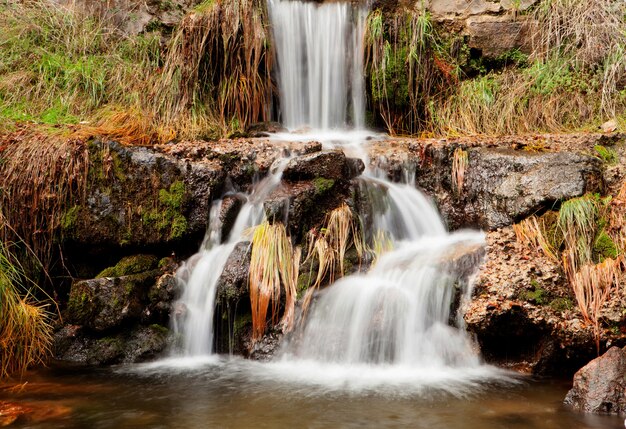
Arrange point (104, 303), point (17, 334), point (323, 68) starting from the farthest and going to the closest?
1. point (323, 68)
2. point (104, 303)
3. point (17, 334)

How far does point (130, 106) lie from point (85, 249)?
7.60 ft

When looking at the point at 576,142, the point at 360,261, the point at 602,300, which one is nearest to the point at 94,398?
the point at 360,261

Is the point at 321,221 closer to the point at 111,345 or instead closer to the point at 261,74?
the point at 111,345

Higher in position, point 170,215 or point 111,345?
point 170,215

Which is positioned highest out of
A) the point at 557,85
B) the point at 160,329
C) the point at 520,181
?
the point at 557,85

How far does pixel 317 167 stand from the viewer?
18.4 ft

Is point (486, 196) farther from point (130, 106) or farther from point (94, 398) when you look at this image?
point (130, 106)

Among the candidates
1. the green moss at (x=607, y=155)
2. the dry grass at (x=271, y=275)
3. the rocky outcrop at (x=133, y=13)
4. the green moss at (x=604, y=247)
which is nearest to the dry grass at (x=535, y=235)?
the green moss at (x=604, y=247)

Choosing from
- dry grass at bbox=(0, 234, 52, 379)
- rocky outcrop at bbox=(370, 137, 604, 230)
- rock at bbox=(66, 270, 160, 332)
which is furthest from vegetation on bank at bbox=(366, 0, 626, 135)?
dry grass at bbox=(0, 234, 52, 379)

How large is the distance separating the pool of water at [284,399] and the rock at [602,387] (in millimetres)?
95

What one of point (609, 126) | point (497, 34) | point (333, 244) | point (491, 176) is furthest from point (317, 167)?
point (497, 34)

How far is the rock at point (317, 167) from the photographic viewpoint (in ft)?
18.4

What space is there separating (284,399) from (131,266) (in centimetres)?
219

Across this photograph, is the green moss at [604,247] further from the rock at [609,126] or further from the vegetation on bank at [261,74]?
the vegetation on bank at [261,74]
